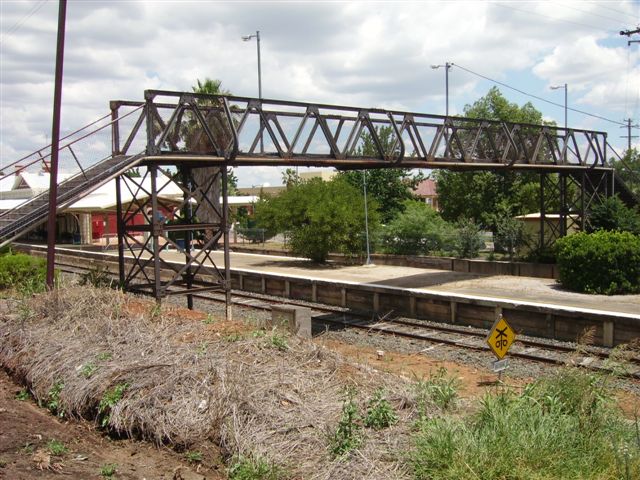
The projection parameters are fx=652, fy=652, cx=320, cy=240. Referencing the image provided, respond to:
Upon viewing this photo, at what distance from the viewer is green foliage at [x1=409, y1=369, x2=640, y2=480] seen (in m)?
5.84

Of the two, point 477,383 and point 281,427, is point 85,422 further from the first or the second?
point 477,383

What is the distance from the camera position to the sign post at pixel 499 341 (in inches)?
356

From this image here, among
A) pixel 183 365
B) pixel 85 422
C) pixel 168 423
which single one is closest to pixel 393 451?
pixel 168 423

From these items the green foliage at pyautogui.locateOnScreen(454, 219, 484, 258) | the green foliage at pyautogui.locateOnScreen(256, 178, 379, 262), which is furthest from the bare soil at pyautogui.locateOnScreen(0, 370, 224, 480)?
the green foliage at pyautogui.locateOnScreen(454, 219, 484, 258)

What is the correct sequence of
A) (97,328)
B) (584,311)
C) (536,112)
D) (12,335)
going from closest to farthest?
(97,328) → (12,335) → (584,311) → (536,112)

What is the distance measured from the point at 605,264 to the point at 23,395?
57.9 feet

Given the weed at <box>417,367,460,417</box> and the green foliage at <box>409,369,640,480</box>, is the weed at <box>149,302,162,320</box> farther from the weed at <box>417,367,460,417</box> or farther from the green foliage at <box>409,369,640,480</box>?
the green foliage at <box>409,369,640,480</box>

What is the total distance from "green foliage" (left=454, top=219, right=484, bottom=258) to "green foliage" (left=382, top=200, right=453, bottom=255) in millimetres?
749

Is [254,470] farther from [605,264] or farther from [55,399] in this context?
[605,264]

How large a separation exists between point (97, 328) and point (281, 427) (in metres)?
4.75

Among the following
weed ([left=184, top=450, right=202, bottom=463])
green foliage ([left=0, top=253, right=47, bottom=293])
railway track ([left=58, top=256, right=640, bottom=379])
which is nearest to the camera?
weed ([left=184, top=450, right=202, bottom=463])

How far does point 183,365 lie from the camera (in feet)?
28.3

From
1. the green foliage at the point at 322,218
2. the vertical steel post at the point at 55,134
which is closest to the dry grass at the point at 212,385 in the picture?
the vertical steel post at the point at 55,134

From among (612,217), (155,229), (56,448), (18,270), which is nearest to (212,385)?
(56,448)
